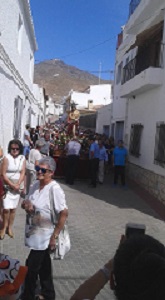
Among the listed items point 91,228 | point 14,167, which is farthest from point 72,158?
point 14,167

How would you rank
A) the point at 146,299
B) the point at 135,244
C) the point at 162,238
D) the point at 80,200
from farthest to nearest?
the point at 80,200, the point at 162,238, the point at 135,244, the point at 146,299

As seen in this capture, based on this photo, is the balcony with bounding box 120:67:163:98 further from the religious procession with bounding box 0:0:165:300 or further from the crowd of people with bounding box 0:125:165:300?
the crowd of people with bounding box 0:125:165:300

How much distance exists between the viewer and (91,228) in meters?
7.08

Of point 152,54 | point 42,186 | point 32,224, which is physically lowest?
point 32,224

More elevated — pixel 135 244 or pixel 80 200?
pixel 135 244

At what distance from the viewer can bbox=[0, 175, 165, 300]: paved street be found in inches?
189

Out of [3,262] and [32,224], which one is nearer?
[3,262]

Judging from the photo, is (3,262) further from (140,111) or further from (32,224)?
(140,111)

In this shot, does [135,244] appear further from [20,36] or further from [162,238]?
[20,36]

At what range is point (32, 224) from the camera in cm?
383

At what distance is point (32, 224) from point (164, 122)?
709 cm

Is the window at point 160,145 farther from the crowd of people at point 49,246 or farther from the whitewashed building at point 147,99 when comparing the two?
the crowd of people at point 49,246

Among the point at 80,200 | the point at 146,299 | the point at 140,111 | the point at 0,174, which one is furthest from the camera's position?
the point at 140,111

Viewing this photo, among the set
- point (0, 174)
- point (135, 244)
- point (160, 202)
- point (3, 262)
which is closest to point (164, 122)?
point (160, 202)
